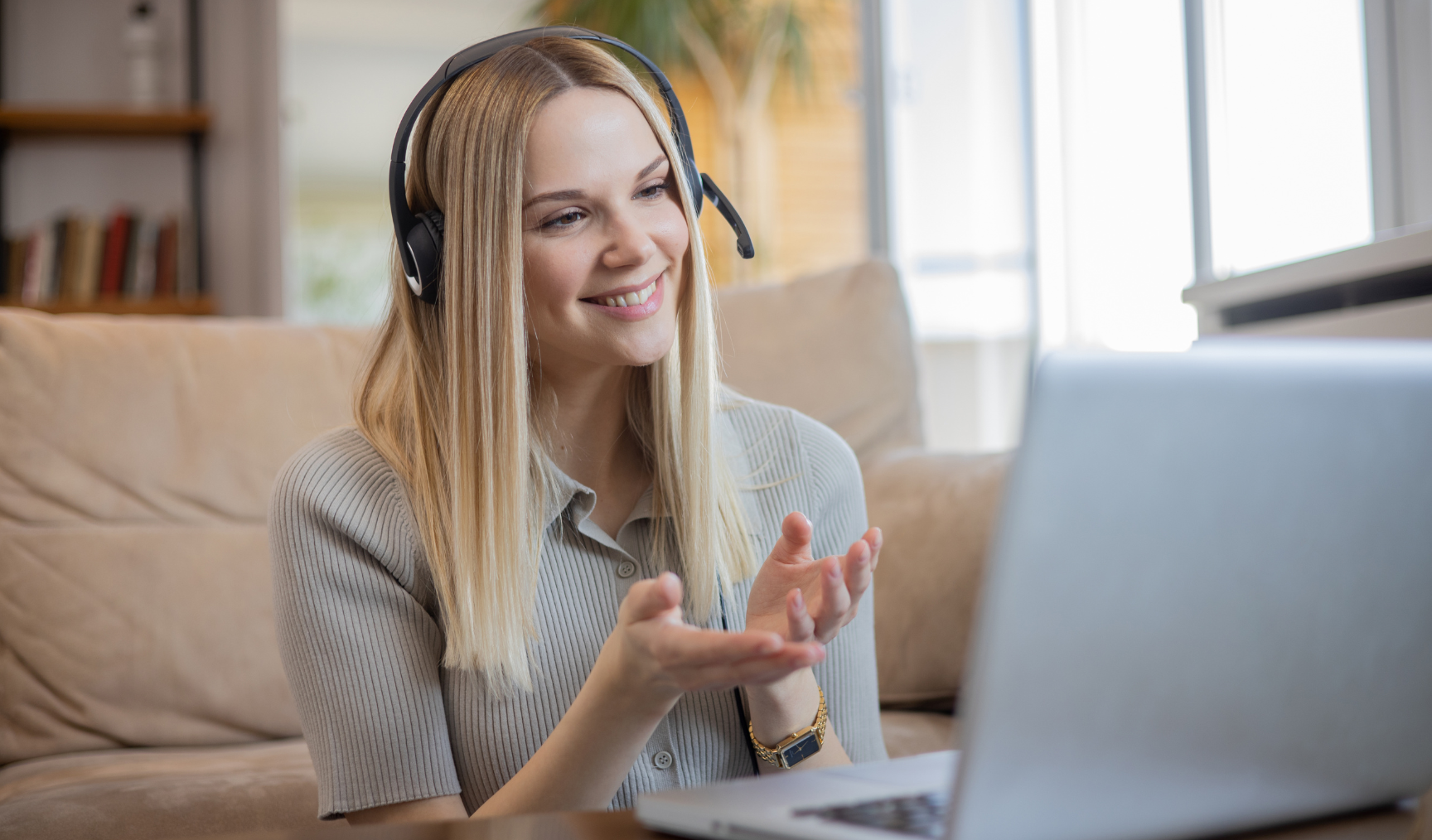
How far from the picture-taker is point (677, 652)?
60 cm

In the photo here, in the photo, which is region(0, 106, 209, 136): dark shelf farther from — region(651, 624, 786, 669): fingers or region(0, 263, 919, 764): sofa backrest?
region(651, 624, 786, 669): fingers

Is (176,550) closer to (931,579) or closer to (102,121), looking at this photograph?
(931,579)

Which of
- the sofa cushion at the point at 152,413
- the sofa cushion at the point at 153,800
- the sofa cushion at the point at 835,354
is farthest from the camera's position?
the sofa cushion at the point at 835,354

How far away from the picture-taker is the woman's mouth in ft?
3.29

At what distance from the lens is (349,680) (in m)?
0.91

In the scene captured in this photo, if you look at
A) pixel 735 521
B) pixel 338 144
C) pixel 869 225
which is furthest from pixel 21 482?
pixel 338 144

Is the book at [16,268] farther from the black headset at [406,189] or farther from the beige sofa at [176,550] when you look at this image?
the black headset at [406,189]

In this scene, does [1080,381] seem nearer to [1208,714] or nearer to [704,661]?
[1208,714]

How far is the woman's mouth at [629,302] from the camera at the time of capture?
100 centimetres

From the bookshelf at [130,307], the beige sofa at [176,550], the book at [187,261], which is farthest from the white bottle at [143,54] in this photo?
the beige sofa at [176,550]

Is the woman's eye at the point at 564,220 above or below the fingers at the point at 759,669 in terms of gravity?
above

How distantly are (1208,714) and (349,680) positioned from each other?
66 cm

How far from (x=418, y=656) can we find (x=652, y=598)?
39cm

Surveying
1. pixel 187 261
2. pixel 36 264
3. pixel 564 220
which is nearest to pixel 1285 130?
pixel 564 220
